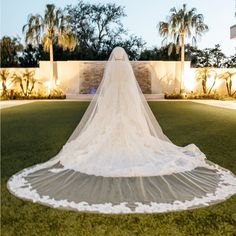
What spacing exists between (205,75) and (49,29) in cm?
994

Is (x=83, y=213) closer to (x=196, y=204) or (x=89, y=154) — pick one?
(x=196, y=204)

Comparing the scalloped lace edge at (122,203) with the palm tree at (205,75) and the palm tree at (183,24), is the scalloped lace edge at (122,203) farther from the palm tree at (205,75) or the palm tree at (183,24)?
the palm tree at (205,75)

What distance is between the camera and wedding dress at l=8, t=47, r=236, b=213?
3.30m

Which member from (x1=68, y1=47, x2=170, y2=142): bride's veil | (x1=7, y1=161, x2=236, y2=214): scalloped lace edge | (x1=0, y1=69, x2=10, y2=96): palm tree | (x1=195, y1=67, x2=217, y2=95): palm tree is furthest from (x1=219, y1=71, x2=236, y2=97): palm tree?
(x1=7, y1=161, x2=236, y2=214): scalloped lace edge

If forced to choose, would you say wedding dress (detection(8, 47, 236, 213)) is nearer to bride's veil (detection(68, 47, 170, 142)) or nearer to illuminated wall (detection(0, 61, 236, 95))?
bride's veil (detection(68, 47, 170, 142))

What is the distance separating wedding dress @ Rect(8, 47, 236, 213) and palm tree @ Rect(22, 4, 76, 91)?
1493cm

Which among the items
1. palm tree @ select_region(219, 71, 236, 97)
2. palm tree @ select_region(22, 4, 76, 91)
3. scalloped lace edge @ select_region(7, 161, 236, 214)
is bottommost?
scalloped lace edge @ select_region(7, 161, 236, 214)

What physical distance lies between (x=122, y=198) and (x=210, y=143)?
364 centimetres

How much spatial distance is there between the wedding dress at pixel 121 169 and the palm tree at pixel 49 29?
14.9 metres

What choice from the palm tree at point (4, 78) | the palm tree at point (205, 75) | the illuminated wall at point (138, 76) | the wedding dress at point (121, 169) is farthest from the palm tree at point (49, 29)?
the wedding dress at point (121, 169)

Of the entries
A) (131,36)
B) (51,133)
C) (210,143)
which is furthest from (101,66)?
(210,143)

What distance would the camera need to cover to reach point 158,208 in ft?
10.1

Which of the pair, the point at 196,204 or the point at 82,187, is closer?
the point at 196,204

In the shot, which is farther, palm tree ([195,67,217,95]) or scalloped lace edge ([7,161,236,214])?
palm tree ([195,67,217,95])
